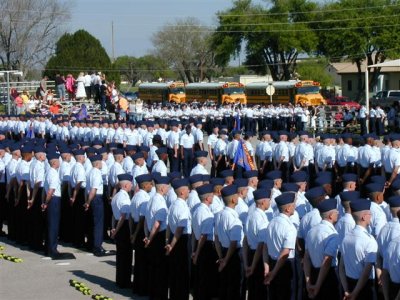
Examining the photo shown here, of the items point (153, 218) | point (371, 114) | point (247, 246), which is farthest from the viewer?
point (371, 114)

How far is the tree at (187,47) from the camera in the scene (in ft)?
338

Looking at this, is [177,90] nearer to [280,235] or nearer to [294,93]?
[294,93]

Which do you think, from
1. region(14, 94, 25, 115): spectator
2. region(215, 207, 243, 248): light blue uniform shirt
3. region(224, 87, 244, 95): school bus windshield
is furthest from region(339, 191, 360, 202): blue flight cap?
region(224, 87, 244, 95): school bus windshield

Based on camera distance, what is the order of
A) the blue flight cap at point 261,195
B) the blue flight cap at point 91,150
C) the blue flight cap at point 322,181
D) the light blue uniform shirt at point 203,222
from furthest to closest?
the blue flight cap at point 91,150
the blue flight cap at point 322,181
the light blue uniform shirt at point 203,222
the blue flight cap at point 261,195

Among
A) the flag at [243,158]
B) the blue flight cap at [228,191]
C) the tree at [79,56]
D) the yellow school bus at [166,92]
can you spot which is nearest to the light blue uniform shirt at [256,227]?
the blue flight cap at [228,191]

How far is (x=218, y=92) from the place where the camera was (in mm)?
59938

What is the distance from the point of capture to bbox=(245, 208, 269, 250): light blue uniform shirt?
10.1 m

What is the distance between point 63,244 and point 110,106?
24530mm

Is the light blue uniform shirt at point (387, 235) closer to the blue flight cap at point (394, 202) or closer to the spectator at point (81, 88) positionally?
the blue flight cap at point (394, 202)

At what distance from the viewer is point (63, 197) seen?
1698 centimetres

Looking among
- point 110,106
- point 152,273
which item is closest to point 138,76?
point 110,106

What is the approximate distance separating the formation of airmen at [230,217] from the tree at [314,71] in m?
68.2

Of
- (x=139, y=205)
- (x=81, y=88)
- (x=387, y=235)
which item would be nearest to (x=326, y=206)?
(x=387, y=235)

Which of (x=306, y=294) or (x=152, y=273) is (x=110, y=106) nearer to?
→ (x=152, y=273)
